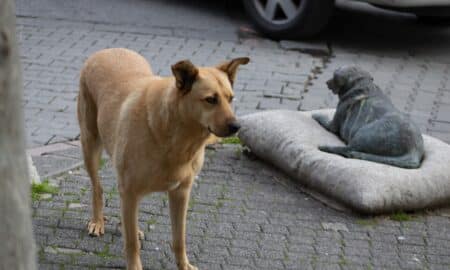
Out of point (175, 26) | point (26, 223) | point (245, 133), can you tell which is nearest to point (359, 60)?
point (175, 26)

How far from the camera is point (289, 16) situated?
34.2 ft

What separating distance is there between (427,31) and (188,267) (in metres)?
7.12

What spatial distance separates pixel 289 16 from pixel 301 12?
19 cm

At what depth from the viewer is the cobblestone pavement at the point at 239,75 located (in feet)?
26.8

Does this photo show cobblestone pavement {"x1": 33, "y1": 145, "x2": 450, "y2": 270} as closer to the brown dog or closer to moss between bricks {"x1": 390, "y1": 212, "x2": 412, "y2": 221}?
moss between bricks {"x1": 390, "y1": 212, "x2": 412, "y2": 221}

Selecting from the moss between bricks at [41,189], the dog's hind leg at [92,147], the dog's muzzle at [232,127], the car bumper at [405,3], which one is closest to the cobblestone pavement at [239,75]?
the car bumper at [405,3]

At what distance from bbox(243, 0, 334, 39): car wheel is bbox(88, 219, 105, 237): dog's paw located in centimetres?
520

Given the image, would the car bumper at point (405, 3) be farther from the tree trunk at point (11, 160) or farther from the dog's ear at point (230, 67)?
the tree trunk at point (11, 160)

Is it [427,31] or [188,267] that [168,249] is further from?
[427,31]

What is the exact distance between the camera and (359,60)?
1012cm

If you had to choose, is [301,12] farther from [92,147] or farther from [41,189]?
[92,147]

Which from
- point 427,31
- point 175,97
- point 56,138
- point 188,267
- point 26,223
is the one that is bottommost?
point 427,31

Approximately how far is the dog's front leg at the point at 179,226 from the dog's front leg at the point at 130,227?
25cm

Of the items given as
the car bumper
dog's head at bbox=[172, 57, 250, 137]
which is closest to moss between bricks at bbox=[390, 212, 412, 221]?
dog's head at bbox=[172, 57, 250, 137]
